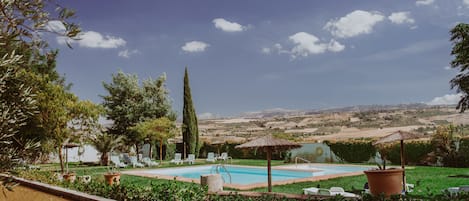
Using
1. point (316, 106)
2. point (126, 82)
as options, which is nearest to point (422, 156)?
point (126, 82)

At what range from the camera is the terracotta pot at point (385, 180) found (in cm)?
827

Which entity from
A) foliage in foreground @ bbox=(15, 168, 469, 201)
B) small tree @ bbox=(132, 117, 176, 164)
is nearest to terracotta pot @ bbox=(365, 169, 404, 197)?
foliage in foreground @ bbox=(15, 168, 469, 201)

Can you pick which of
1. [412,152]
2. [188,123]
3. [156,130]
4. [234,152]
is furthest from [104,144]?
[412,152]

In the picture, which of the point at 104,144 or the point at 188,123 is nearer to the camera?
the point at 104,144

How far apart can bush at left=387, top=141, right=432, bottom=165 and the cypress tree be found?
14.8 metres

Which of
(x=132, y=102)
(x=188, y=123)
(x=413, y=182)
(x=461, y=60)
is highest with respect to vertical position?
(x=132, y=102)

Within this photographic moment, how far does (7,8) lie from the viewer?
4379 mm

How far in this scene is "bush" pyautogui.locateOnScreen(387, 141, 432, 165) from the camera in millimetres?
20875

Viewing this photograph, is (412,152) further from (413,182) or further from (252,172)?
(413,182)

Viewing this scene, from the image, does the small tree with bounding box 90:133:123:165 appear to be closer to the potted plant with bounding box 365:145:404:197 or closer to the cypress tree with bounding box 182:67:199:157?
the cypress tree with bounding box 182:67:199:157

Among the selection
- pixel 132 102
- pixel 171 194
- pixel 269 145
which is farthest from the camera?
pixel 132 102

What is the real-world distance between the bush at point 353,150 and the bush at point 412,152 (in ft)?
4.59

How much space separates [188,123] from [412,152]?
16.2 m

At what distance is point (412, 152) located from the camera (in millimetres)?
21453
